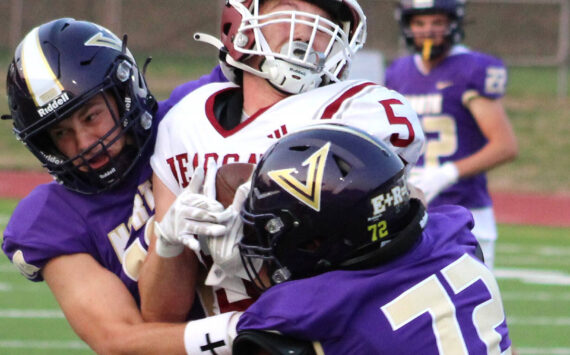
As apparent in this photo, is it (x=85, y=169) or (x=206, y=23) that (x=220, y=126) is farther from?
(x=206, y=23)

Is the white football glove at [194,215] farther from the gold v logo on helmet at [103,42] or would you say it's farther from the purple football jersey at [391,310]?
the gold v logo on helmet at [103,42]

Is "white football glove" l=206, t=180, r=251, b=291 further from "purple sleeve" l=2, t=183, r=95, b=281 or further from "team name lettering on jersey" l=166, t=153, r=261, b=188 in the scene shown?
"purple sleeve" l=2, t=183, r=95, b=281

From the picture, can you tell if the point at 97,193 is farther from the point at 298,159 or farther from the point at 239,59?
the point at 298,159

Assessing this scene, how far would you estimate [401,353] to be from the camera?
227cm

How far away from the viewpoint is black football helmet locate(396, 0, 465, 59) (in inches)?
226

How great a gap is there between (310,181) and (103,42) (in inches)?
39.7

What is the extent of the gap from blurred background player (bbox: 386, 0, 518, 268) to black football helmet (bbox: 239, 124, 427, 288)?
3248 millimetres

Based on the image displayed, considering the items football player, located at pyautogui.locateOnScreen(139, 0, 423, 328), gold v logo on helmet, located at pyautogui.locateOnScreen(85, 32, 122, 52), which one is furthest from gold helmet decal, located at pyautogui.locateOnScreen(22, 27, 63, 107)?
football player, located at pyautogui.locateOnScreen(139, 0, 423, 328)

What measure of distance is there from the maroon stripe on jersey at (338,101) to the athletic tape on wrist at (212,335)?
58 cm

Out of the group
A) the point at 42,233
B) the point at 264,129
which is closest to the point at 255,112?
the point at 264,129

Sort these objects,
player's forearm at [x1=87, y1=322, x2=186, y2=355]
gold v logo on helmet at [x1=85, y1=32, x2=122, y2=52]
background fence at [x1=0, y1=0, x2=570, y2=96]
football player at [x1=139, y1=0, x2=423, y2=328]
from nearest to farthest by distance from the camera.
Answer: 1. player's forearm at [x1=87, y1=322, x2=186, y2=355]
2. football player at [x1=139, y1=0, x2=423, y2=328]
3. gold v logo on helmet at [x1=85, y1=32, x2=122, y2=52]
4. background fence at [x1=0, y1=0, x2=570, y2=96]

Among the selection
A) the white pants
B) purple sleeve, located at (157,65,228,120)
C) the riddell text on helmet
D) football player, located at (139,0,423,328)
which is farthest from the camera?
the white pants

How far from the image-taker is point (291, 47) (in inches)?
106

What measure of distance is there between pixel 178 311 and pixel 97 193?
Result: 536 millimetres
